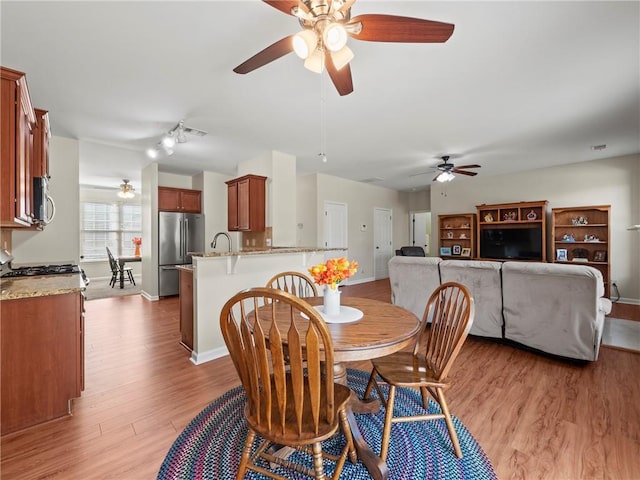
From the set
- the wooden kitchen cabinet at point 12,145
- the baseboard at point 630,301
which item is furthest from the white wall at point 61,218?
the baseboard at point 630,301

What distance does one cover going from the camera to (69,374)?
1947mm

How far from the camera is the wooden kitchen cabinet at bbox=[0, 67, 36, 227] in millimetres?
1668

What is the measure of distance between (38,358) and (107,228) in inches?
299

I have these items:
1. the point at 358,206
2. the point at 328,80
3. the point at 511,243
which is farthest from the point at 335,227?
the point at 328,80

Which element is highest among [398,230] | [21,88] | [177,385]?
[21,88]

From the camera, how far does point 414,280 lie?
11.9ft

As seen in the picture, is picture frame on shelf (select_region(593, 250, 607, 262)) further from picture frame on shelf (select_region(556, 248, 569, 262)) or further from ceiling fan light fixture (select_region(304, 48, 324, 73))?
ceiling fan light fixture (select_region(304, 48, 324, 73))

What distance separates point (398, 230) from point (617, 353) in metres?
6.17

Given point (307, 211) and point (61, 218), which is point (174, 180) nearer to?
point (61, 218)

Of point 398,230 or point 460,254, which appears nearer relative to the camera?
point 460,254

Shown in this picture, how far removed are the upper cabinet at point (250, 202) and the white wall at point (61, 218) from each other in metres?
2.10

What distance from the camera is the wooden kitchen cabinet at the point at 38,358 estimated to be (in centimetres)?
175

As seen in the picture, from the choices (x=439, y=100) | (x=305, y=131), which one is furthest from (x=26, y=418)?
(x=439, y=100)

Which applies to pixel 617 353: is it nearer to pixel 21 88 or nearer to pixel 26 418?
pixel 26 418
